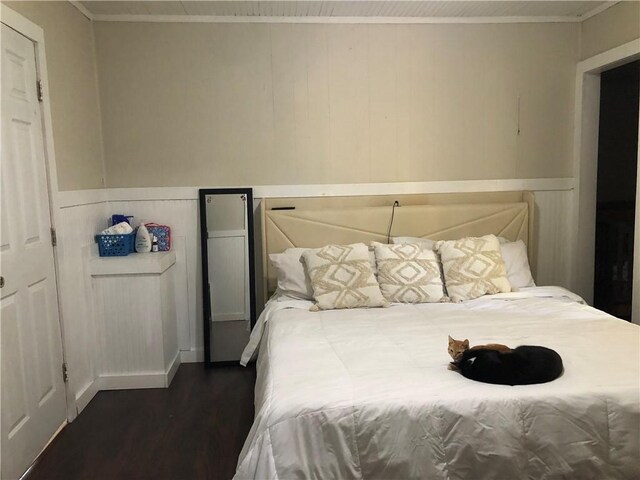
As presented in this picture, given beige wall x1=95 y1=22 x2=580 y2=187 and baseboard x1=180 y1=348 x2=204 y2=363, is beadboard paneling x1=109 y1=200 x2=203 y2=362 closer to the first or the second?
baseboard x1=180 y1=348 x2=204 y2=363

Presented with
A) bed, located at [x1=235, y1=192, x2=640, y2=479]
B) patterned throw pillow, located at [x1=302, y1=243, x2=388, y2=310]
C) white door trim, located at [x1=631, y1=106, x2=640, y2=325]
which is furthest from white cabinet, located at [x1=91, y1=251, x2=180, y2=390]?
white door trim, located at [x1=631, y1=106, x2=640, y2=325]

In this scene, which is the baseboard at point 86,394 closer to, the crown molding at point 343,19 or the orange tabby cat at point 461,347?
Result: the orange tabby cat at point 461,347

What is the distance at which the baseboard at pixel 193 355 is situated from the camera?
3.75 m

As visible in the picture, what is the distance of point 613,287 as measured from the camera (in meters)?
3.90

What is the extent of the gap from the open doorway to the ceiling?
67 centimetres

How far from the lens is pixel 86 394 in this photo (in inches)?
120

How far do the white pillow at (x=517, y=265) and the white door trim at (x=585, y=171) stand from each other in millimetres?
597

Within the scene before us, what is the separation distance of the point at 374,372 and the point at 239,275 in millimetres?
1819

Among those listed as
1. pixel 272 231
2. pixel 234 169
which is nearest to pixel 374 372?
pixel 272 231

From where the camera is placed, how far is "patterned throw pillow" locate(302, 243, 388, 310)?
3.07 metres

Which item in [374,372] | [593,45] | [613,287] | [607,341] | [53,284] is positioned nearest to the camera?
[374,372]

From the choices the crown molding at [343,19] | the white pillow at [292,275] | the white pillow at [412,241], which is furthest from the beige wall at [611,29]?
the white pillow at [292,275]

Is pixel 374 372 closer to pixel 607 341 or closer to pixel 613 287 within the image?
pixel 607 341

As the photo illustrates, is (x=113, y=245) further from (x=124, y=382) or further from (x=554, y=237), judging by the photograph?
(x=554, y=237)
